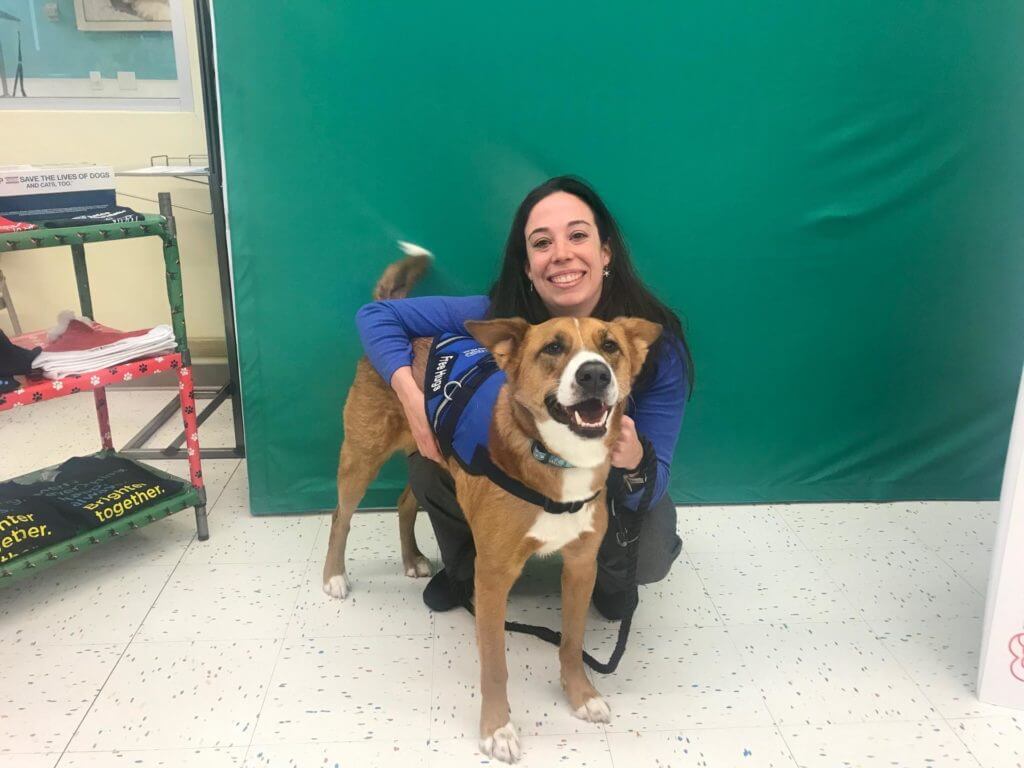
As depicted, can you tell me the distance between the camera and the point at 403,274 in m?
2.19

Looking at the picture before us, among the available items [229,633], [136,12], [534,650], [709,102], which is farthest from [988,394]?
[136,12]

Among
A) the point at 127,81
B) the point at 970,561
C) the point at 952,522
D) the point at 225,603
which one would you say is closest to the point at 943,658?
the point at 970,561

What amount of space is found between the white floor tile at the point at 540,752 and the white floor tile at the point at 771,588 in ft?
2.06

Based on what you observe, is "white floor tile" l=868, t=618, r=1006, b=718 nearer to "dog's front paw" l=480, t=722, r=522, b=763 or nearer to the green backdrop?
the green backdrop

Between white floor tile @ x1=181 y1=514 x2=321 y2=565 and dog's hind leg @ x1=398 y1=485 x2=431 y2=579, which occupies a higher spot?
dog's hind leg @ x1=398 y1=485 x2=431 y2=579

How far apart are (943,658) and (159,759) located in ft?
6.22

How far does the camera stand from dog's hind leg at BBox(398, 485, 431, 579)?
2211 mm

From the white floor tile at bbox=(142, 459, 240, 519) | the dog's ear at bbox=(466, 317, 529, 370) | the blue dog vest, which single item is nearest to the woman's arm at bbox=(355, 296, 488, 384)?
the blue dog vest

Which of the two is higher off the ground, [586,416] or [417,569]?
[586,416]

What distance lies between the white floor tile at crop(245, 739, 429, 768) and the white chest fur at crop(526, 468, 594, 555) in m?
0.51

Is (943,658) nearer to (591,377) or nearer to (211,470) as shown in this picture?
(591,377)

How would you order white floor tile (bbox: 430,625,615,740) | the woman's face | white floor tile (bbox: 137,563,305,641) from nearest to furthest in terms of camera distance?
white floor tile (bbox: 430,625,615,740)
the woman's face
white floor tile (bbox: 137,563,305,641)

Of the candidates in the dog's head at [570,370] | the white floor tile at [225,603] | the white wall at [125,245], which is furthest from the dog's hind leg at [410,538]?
the white wall at [125,245]

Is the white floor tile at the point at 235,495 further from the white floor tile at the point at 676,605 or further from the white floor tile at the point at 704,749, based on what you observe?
the white floor tile at the point at 704,749
